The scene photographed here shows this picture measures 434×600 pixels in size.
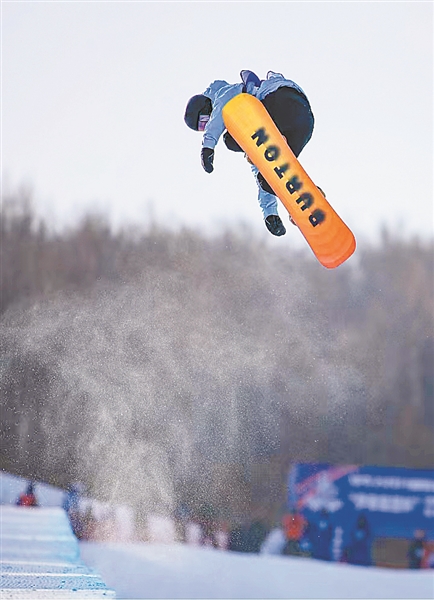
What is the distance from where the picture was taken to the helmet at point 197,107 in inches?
104

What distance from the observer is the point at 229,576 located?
328 centimetres

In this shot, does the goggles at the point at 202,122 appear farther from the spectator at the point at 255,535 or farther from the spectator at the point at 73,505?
the spectator at the point at 255,535

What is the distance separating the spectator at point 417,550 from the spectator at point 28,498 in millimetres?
2296

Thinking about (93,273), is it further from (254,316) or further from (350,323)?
(350,323)

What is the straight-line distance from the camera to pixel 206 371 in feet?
13.6

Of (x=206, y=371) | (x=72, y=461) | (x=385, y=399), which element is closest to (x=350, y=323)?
(x=385, y=399)

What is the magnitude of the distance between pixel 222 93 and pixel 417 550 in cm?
322

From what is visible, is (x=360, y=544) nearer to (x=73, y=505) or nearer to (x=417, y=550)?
(x=417, y=550)

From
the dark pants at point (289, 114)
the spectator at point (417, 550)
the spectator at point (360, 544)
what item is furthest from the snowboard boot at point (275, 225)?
the spectator at point (417, 550)

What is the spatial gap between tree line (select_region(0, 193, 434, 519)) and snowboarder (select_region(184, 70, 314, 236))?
1.59 meters

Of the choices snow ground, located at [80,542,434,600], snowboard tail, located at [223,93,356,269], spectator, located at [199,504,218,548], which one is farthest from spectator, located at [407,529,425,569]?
snowboard tail, located at [223,93,356,269]

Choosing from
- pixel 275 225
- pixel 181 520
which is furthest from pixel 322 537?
pixel 275 225

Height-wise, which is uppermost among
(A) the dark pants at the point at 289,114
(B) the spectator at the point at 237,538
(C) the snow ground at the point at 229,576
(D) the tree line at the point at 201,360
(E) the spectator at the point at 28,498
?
(A) the dark pants at the point at 289,114

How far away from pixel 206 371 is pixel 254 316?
0.64 metres
